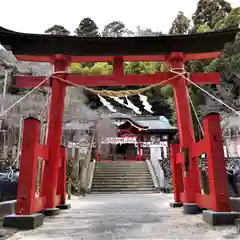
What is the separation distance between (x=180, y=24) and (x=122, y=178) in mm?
30285

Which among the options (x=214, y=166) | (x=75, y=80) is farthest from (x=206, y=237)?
(x=75, y=80)

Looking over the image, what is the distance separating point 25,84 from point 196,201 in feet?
16.3

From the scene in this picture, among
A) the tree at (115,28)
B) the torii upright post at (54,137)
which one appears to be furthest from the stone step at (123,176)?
the tree at (115,28)

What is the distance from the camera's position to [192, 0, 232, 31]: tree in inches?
1476

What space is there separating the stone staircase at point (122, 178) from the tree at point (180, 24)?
26078 mm

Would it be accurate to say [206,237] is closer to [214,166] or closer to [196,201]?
[214,166]

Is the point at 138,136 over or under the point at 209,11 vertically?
under

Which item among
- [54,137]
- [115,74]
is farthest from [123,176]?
[54,137]

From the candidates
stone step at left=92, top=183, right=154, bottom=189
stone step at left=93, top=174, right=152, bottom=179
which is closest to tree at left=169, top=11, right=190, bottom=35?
stone step at left=93, top=174, right=152, bottom=179

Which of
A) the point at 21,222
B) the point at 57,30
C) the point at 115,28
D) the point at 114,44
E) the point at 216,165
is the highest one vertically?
the point at 115,28

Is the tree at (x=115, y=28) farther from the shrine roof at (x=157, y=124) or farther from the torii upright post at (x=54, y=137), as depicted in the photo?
the torii upright post at (x=54, y=137)

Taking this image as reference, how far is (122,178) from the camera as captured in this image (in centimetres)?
1761

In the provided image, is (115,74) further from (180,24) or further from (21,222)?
(180,24)

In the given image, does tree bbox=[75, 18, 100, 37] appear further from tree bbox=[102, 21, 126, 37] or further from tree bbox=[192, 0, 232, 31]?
tree bbox=[192, 0, 232, 31]
